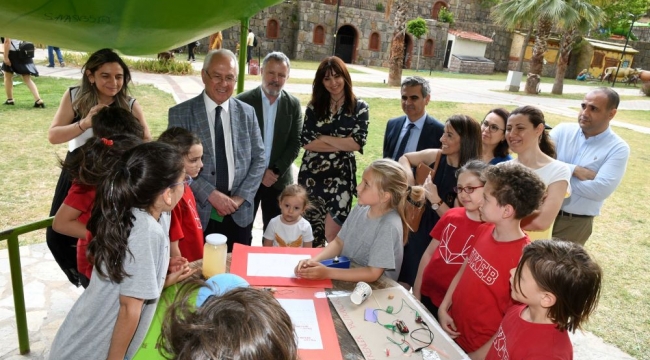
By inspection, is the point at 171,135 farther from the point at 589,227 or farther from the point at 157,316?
the point at 589,227

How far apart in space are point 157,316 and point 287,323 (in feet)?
3.28

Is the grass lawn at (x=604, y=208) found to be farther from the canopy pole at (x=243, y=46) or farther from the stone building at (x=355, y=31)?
the stone building at (x=355, y=31)

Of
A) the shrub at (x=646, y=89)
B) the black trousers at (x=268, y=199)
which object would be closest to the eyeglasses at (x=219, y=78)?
→ the black trousers at (x=268, y=199)

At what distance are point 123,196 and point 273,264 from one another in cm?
82

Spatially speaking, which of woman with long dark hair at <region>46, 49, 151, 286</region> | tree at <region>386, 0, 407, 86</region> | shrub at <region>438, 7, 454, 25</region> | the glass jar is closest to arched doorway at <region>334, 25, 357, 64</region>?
shrub at <region>438, 7, 454, 25</region>

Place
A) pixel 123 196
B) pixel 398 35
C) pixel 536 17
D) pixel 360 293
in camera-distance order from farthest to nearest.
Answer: pixel 536 17 → pixel 398 35 → pixel 360 293 → pixel 123 196

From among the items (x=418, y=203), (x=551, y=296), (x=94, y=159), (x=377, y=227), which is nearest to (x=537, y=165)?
(x=418, y=203)

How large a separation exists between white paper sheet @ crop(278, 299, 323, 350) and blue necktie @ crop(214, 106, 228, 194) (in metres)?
1.27

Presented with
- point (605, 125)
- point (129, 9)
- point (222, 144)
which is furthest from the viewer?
point (605, 125)

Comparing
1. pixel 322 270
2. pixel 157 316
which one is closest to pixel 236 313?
pixel 157 316

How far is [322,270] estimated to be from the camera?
2.04 m

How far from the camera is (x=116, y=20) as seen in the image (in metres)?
0.94

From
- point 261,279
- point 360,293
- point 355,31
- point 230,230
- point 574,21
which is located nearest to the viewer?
point 360,293

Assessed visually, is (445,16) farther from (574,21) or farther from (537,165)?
(537,165)
